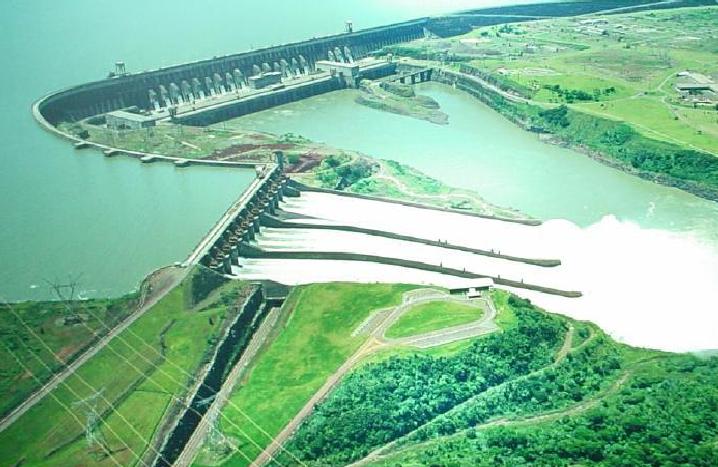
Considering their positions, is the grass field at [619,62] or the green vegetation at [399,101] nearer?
the grass field at [619,62]

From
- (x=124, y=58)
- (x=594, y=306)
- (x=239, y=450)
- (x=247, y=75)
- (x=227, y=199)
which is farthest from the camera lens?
(x=124, y=58)

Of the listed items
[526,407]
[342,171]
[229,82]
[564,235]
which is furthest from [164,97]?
[526,407]

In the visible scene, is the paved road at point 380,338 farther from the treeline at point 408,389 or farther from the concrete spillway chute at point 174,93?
the concrete spillway chute at point 174,93

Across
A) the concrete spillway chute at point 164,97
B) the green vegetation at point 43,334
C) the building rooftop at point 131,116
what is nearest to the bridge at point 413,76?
the concrete spillway chute at point 164,97

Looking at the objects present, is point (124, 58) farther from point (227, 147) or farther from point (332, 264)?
point (332, 264)

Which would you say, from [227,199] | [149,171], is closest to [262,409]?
[227,199]

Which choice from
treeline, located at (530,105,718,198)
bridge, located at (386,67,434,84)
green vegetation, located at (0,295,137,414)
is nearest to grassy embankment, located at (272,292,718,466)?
green vegetation, located at (0,295,137,414)
